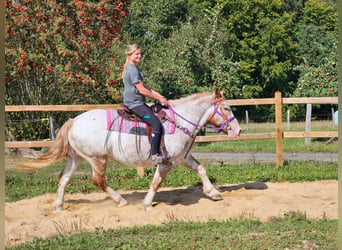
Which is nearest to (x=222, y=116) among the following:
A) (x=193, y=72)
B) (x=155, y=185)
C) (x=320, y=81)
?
(x=155, y=185)

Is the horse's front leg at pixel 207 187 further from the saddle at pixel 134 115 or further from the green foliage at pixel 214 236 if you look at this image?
the green foliage at pixel 214 236

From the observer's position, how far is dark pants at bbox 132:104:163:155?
21.6ft

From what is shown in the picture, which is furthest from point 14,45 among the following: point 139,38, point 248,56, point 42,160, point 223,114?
point 248,56

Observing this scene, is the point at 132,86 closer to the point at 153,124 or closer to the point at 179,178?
the point at 153,124

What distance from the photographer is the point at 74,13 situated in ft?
48.3

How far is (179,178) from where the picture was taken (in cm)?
912

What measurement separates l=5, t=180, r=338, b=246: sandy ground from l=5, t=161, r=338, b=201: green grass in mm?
370

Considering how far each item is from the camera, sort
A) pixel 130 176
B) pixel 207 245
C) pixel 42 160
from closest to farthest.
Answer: pixel 207 245 < pixel 42 160 < pixel 130 176

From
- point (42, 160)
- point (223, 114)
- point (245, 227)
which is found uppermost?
point (223, 114)

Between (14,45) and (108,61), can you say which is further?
(108,61)

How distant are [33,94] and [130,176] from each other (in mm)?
6990

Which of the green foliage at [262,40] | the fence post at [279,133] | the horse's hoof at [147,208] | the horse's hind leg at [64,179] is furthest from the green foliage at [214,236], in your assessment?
the green foliage at [262,40]

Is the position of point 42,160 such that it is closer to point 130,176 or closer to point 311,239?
point 130,176

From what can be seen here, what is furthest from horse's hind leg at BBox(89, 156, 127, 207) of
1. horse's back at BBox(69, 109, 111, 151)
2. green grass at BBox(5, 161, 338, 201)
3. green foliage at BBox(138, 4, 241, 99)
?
green foliage at BBox(138, 4, 241, 99)
